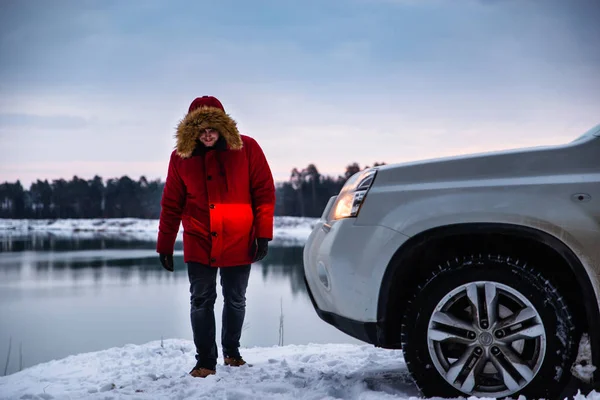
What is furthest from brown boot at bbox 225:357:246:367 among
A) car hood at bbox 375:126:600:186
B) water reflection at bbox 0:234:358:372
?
water reflection at bbox 0:234:358:372

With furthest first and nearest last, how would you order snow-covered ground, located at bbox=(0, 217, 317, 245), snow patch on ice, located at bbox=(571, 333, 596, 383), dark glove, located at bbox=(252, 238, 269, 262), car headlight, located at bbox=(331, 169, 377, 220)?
snow-covered ground, located at bbox=(0, 217, 317, 245) < dark glove, located at bbox=(252, 238, 269, 262) < car headlight, located at bbox=(331, 169, 377, 220) < snow patch on ice, located at bbox=(571, 333, 596, 383)

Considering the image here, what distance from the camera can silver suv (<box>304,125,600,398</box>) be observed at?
90.9 inches

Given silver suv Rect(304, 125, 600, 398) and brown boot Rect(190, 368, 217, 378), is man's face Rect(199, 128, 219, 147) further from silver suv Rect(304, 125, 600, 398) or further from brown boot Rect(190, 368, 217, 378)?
brown boot Rect(190, 368, 217, 378)

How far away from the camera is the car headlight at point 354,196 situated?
2.64 m

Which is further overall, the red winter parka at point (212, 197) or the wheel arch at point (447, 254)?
the red winter parka at point (212, 197)

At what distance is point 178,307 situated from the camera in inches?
625

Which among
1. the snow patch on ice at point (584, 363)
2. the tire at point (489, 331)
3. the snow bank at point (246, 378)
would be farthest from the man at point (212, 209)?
the snow patch on ice at point (584, 363)

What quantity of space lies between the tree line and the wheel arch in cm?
6996

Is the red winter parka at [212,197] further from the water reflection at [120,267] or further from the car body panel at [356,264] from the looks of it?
the water reflection at [120,267]

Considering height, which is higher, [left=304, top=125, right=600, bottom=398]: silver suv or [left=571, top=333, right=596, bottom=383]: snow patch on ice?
[left=304, top=125, right=600, bottom=398]: silver suv

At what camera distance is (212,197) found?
3.48 meters

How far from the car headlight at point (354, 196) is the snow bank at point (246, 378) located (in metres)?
0.96

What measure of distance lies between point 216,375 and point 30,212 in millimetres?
98686

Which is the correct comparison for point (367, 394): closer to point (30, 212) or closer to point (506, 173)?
point (506, 173)
